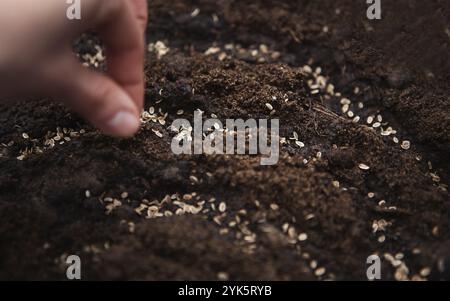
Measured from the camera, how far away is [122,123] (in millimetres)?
1594

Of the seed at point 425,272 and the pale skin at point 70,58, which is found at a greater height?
the pale skin at point 70,58

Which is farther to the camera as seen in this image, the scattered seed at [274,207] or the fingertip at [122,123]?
the scattered seed at [274,207]

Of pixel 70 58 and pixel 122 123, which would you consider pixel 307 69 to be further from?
pixel 70 58

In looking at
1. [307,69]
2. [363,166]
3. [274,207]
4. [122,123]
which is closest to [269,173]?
[274,207]

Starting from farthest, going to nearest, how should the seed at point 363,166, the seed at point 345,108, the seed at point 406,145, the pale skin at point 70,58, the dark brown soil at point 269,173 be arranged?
the seed at point 345,108, the seed at point 406,145, the seed at point 363,166, the dark brown soil at point 269,173, the pale skin at point 70,58

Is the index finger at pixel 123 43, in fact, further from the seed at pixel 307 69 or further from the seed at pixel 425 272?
the seed at pixel 425 272

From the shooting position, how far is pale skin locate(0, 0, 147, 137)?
4.80ft

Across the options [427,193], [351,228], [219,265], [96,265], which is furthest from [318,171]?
[96,265]

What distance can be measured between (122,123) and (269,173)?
0.60 m

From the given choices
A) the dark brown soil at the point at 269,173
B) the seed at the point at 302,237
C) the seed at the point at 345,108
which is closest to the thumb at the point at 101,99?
the dark brown soil at the point at 269,173

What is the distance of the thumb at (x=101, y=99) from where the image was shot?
1525 millimetres

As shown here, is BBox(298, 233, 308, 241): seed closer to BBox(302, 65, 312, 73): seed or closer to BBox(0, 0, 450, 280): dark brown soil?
BBox(0, 0, 450, 280): dark brown soil

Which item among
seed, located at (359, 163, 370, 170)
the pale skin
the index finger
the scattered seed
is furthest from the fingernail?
seed, located at (359, 163, 370, 170)
